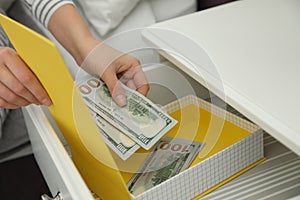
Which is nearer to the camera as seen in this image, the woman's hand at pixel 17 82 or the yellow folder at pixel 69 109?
the yellow folder at pixel 69 109

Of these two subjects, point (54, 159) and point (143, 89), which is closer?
point (54, 159)

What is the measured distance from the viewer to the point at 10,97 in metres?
0.74

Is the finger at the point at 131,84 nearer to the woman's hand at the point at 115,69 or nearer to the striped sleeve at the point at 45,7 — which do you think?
the woman's hand at the point at 115,69

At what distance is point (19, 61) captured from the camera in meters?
0.70

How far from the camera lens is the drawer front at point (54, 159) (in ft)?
2.04

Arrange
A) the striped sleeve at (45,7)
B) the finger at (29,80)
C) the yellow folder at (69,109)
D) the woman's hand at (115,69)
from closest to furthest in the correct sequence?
the yellow folder at (69,109) → the finger at (29,80) → the woman's hand at (115,69) → the striped sleeve at (45,7)

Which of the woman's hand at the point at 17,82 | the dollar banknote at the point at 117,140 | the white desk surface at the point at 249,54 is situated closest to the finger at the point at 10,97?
the woman's hand at the point at 17,82

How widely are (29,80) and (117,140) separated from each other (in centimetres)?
15

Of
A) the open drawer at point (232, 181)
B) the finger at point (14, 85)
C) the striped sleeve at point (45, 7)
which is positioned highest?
the finger at point (14, 85)

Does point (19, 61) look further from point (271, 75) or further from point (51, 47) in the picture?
point (271, 75)

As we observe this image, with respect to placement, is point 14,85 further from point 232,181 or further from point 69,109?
point 232,181

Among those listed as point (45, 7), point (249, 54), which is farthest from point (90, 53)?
point (249, 54)

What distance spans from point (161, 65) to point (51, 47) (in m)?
0.38

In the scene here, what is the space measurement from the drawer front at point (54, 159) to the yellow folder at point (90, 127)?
27 mm
